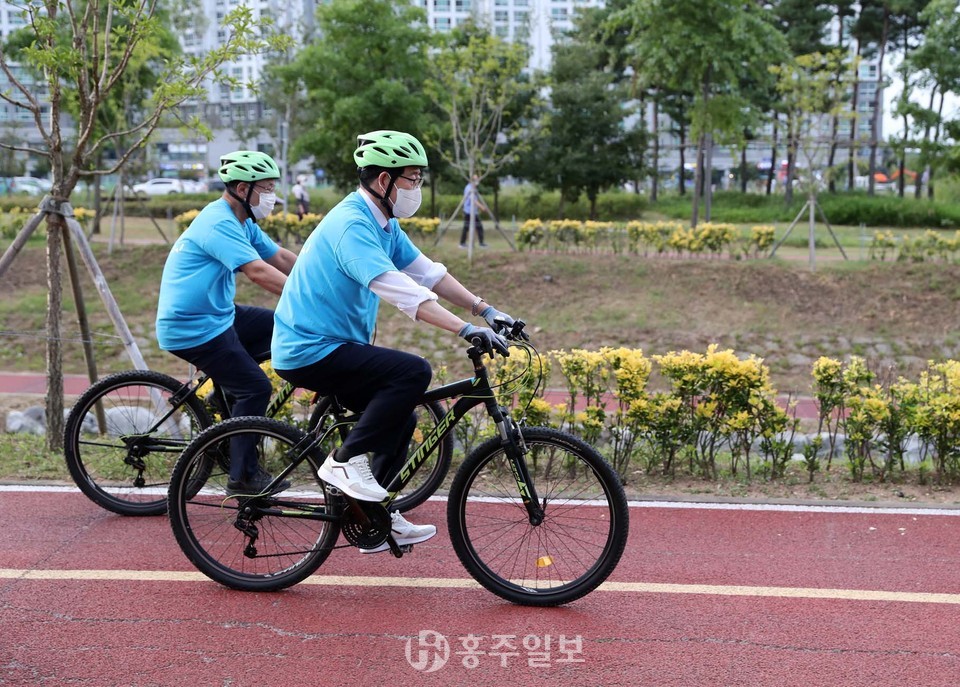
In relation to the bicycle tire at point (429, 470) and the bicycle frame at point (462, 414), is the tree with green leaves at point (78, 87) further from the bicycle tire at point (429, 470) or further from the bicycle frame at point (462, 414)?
the bicycle frame at point (462, 414)

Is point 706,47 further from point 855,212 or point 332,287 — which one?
point 332,287

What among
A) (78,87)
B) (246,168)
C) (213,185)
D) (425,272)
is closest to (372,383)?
(425,272)

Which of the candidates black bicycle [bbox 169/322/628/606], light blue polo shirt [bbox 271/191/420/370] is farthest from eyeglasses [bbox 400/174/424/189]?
black bicycle [bbox 169/322/628/606]

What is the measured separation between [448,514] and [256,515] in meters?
0.89

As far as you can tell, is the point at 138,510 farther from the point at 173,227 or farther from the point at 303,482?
the point at 173,227

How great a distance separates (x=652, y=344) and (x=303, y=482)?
1201cm

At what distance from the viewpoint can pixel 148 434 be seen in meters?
5.84

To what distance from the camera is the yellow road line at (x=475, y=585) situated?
4.76 metres

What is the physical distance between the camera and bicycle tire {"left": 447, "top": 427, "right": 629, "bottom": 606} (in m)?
4.56

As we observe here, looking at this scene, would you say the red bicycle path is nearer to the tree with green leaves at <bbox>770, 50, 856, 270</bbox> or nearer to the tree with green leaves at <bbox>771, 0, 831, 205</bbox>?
the tree with green leaves at <bbox>770, 50, 856, 270</bbox>

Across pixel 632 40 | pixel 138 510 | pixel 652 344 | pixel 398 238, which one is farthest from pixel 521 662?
pixel 632 40

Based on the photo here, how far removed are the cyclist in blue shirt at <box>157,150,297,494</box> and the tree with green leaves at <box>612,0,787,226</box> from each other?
55.9 ft

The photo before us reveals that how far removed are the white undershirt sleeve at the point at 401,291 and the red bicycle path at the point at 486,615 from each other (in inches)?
52.6

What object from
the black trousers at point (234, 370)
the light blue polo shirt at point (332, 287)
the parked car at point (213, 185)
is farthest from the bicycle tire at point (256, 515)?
the parked car at point (213, 185)
